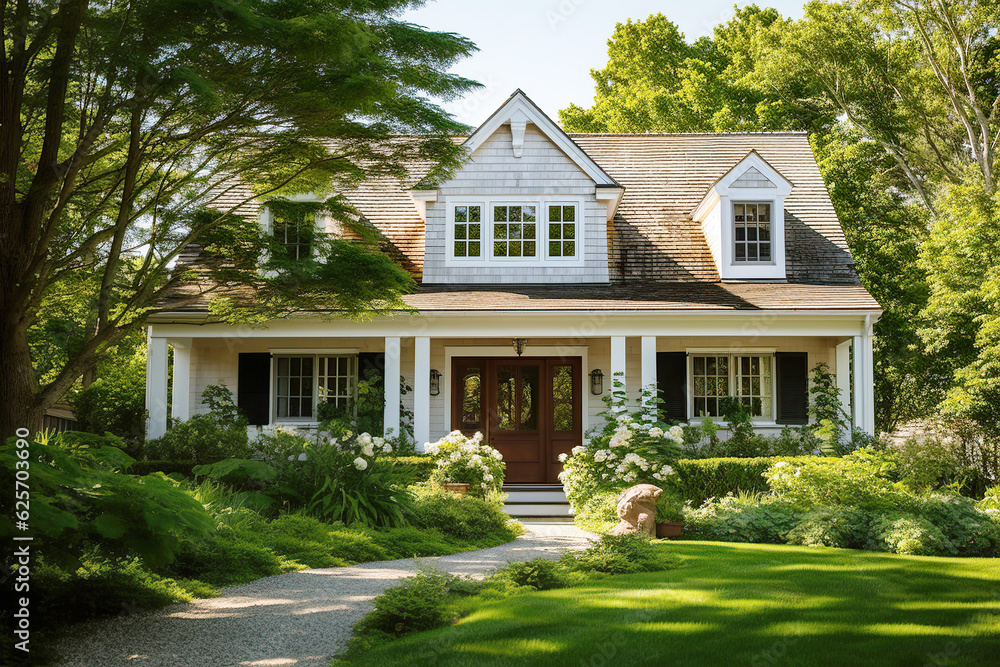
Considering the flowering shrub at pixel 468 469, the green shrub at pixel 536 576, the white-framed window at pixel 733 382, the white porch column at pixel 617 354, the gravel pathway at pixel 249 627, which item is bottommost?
the gravel pathway at pixel 249 627

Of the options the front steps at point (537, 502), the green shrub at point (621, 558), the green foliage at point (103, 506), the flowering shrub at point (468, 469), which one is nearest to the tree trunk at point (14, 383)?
the green foliage at point (103, 506)

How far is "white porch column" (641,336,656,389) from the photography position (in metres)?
13.6

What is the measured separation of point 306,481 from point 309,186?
12.3 ft

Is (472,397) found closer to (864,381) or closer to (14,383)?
(864,381)

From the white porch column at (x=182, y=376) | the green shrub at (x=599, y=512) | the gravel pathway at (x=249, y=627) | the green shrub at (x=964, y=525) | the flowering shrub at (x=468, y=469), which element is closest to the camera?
the gravel pathway at (x=249, y=627)

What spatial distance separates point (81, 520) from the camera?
5000 millimetres

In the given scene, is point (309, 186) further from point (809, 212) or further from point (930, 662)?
point (809, 212)

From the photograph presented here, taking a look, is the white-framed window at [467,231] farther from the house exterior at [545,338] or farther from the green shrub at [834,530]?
the green shrub at [834,530]

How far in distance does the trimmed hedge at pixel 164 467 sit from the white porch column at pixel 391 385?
3.19 metres

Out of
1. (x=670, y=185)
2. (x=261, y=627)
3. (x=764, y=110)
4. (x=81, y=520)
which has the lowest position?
(x=261, y=627)

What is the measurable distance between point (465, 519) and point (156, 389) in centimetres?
672

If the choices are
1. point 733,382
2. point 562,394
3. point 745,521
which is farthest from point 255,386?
point 745,521

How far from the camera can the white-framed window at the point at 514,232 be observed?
49.8 feet

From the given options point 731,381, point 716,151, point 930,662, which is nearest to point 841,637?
point 930,662
